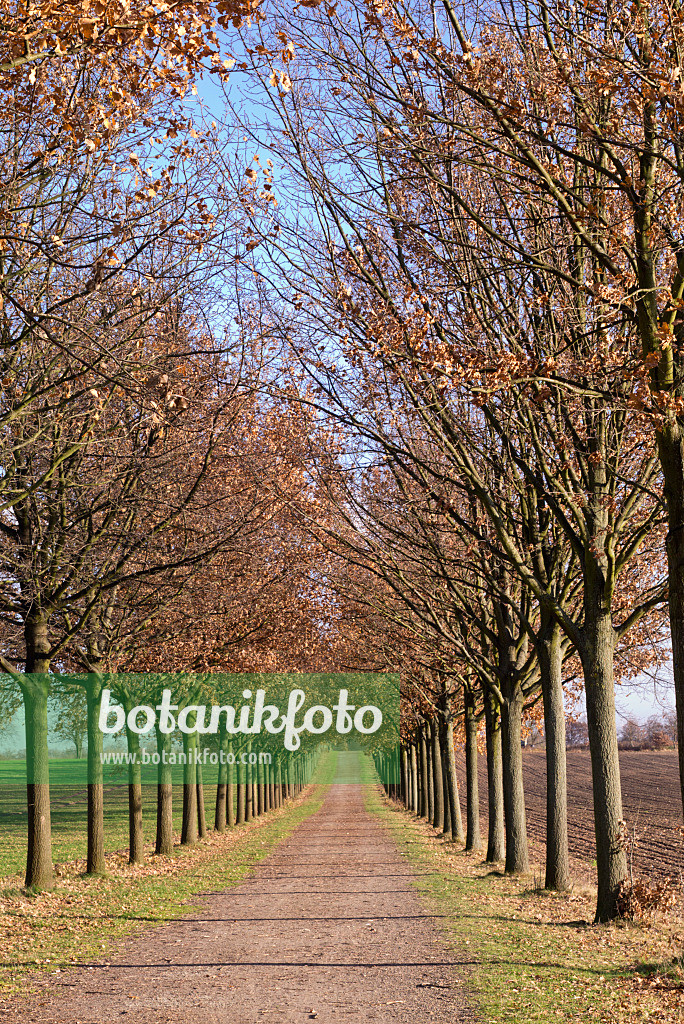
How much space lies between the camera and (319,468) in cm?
1452

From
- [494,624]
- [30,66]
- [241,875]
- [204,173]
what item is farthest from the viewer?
[494,624]

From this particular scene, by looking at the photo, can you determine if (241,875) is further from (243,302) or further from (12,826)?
(12,826)

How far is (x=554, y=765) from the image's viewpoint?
14484mm

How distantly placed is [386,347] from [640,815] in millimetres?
32525

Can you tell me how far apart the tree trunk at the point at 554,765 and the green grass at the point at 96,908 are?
539cm

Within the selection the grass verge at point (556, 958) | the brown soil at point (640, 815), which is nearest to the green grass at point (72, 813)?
the grass verge at point (556, 958)

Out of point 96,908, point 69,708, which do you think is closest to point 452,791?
point 69,708

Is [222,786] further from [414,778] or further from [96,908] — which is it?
[414,778]

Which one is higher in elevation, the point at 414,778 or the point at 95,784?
the point at 95,784

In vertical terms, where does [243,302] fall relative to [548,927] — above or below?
above

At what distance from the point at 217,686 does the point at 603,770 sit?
1851cm

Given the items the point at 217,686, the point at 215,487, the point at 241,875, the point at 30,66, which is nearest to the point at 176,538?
the point at 215,487

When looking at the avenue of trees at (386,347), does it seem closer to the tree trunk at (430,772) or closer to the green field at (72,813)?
the green field at (72,813)

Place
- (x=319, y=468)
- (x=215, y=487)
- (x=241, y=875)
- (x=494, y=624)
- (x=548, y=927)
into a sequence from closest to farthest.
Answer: (x=548, y=927) < (x=319, y=468) < (x=215, y=487) < (x=241, y=875) < (x=494, y=624)
